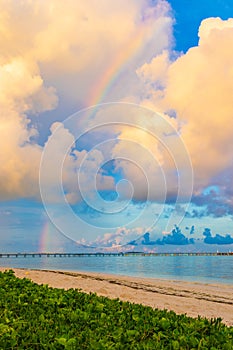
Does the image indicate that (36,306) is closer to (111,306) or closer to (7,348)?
(111,306)

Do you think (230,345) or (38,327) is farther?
(38,327)

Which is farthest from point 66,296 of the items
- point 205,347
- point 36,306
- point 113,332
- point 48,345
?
point 205,347

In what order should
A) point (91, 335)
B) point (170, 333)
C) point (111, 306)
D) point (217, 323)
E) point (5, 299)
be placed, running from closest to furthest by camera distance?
point (91, 335)
point (170, 333)
point (217, 323)
point (111, 306)
point (5, 299)

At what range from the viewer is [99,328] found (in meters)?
4.73

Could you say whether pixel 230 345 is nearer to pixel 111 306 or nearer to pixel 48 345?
pixel 48 345

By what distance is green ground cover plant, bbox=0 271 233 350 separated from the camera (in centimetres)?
412

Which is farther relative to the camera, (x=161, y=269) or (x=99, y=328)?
(x=161, y=269)

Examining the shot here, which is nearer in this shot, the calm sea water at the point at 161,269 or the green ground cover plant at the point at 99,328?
the green ground cover plant at the point at 99,328

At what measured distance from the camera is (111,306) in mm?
6191

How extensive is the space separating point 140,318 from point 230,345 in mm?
1459

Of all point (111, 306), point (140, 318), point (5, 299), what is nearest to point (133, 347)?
point (140, 318)

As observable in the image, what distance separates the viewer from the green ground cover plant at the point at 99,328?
4117 mm

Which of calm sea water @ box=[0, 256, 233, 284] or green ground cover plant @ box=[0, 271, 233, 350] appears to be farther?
calm sea water @ box=[0, 256, 233, 284]

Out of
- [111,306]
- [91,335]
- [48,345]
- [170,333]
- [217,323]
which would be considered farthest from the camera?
[111,306]
